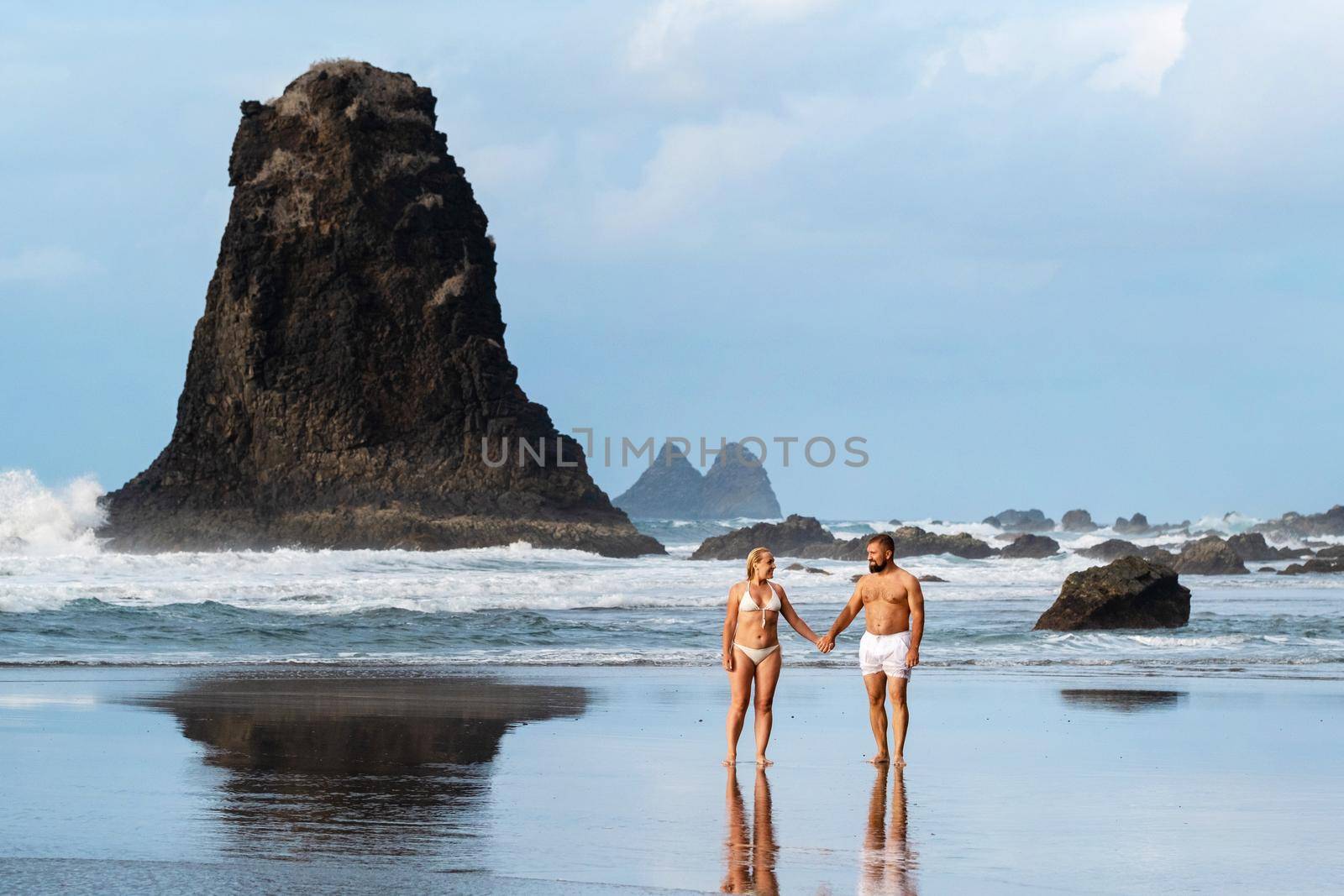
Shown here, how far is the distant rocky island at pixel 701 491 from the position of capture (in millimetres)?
151125

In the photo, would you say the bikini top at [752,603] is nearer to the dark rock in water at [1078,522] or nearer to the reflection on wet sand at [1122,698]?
the reflection on wet sand at [1122,698]

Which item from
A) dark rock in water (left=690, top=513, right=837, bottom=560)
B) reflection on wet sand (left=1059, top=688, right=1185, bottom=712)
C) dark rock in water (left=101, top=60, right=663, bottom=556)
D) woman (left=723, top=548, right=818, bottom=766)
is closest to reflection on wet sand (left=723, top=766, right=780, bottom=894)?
woman (left=723, top=548, right=818, bottom=766)

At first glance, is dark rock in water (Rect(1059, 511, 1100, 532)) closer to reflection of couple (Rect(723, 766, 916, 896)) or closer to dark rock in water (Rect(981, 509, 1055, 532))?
dark rock in water (Rect(981, 509, 1055, 532))

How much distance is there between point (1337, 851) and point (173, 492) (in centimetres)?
6161

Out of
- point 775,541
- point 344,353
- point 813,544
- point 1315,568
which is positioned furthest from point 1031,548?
point 344,353

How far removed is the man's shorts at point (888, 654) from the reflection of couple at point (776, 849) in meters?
1.30

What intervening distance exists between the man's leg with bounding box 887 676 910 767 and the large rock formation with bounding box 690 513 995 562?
2095 inches

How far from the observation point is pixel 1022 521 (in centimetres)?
13888

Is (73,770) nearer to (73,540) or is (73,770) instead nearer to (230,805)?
(230,805)

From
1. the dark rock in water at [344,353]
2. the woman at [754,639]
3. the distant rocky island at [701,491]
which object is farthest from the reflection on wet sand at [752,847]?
the distant rocky island at [701,491]

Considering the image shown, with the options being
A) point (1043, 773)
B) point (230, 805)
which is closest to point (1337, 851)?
point (1043, 773)

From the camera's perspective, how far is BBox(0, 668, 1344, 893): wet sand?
625 cm

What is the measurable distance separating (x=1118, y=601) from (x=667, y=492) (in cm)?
12896

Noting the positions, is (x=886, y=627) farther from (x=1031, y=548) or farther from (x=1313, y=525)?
(x=1313, y=525)
